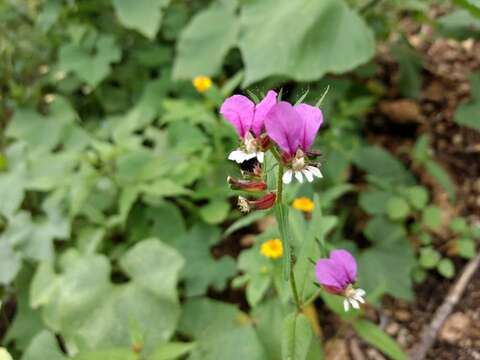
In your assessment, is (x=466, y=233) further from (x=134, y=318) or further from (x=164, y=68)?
(x=164, y=68)

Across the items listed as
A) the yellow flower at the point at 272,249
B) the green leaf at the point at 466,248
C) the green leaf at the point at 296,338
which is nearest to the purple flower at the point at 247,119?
the green leaf at the point at 296,338

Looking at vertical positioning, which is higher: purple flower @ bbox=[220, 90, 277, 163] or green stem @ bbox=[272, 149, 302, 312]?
purple flower @ bbox=[220, 90, 277, 163]

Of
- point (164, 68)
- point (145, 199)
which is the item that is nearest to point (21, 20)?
point (164, 68)

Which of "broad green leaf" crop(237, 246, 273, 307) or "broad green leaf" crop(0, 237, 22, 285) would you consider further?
"broad green leaf" crop(0, 237, 22, 285)

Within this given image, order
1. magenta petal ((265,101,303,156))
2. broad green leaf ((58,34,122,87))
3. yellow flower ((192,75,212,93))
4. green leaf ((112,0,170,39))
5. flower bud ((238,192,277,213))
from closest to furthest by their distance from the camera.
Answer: magenta petal ((265,101,303,156)) → flower bud ((238,192,277,213)) → yellow flower ((192,75,212,93)) → green leaf ((112,0,170,39)) → broad green leaf ((58,34,122,87))

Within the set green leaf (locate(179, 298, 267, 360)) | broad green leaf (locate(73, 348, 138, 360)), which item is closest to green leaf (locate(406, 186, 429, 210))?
green leaf (locate(179, 298, 267, 360))

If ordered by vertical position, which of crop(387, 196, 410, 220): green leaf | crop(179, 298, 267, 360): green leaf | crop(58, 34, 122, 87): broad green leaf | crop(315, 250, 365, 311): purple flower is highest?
crop(58, 34, 122, 87): broad green leaf

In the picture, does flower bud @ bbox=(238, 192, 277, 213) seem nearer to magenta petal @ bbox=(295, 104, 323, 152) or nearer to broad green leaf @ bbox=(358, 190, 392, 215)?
magenta petal @ bbox=(295, 104, 323, 152)
